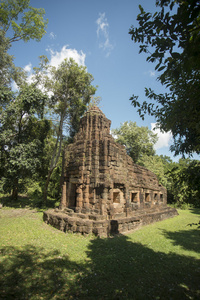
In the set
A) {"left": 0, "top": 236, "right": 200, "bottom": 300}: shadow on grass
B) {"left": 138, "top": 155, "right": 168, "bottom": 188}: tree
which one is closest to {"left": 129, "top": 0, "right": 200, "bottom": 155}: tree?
{"left": 0, "top": 236, "right": 200, "bottom": 300}: shadow on grass

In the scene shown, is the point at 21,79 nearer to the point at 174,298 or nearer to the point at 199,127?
A: the point at 199,127

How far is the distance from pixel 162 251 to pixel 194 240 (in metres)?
3.02

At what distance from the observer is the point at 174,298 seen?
3.60 m

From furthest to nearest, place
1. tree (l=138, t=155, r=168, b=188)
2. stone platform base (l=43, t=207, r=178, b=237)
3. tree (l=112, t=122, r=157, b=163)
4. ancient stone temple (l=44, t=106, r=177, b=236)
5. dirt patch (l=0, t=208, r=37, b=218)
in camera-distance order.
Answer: tree (l=112, t=122, r=157, b=163) < tree (l=138, t=155, r=168, b=188) < dirt patch (l=0, t=208, r=37, b=218) < ancient stone temple (l=44, t=106, r=177, b=236) < stone platform base (l=43, t=207, r=178, b=237)

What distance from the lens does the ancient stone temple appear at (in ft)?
27.8

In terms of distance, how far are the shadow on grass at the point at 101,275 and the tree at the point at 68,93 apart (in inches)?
468

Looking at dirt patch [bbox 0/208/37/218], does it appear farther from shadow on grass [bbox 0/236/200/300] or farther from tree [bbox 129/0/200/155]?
tree [bbox 129/0/200/155]

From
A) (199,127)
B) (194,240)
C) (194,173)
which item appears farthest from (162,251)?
(199,127)

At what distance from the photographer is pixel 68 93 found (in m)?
17.3

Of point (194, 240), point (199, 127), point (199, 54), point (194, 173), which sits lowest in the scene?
point (194, 240)

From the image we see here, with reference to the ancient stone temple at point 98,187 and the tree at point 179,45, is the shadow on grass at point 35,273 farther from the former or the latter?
the tree at point 179,45

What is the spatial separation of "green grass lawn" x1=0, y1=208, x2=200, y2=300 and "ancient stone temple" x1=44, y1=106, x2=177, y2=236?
0.87m

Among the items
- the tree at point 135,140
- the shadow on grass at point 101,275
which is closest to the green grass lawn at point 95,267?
the shadow on grass at point 101,275

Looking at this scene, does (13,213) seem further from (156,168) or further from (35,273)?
(156,168)
